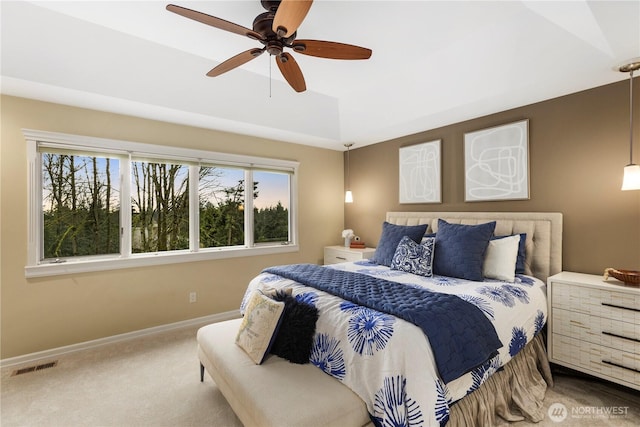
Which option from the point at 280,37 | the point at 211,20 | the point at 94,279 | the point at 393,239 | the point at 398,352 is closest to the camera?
the point at 398,352

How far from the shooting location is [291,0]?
137 centimetres

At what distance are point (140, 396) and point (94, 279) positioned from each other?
140cm

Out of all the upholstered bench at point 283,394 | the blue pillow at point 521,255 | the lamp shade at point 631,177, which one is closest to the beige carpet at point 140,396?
the upholstered bench at point 283,394

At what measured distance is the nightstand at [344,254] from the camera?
13.4 ft

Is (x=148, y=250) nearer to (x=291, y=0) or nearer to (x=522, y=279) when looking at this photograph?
(x=291, y=0)

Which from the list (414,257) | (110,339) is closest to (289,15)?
(414,257)

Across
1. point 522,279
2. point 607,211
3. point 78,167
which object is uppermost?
point 78,167

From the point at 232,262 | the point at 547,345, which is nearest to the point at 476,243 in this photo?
the point at 547,345

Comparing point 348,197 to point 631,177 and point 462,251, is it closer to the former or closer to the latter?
point 462,251

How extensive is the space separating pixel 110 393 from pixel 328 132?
352 cm

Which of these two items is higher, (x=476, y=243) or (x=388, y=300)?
(x=476, y=243)

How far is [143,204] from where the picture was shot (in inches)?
132

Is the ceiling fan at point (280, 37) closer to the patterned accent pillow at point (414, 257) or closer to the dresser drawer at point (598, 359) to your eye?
the patterned accent pillow at point (414, 257)

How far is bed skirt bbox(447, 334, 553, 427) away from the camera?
1714mm
